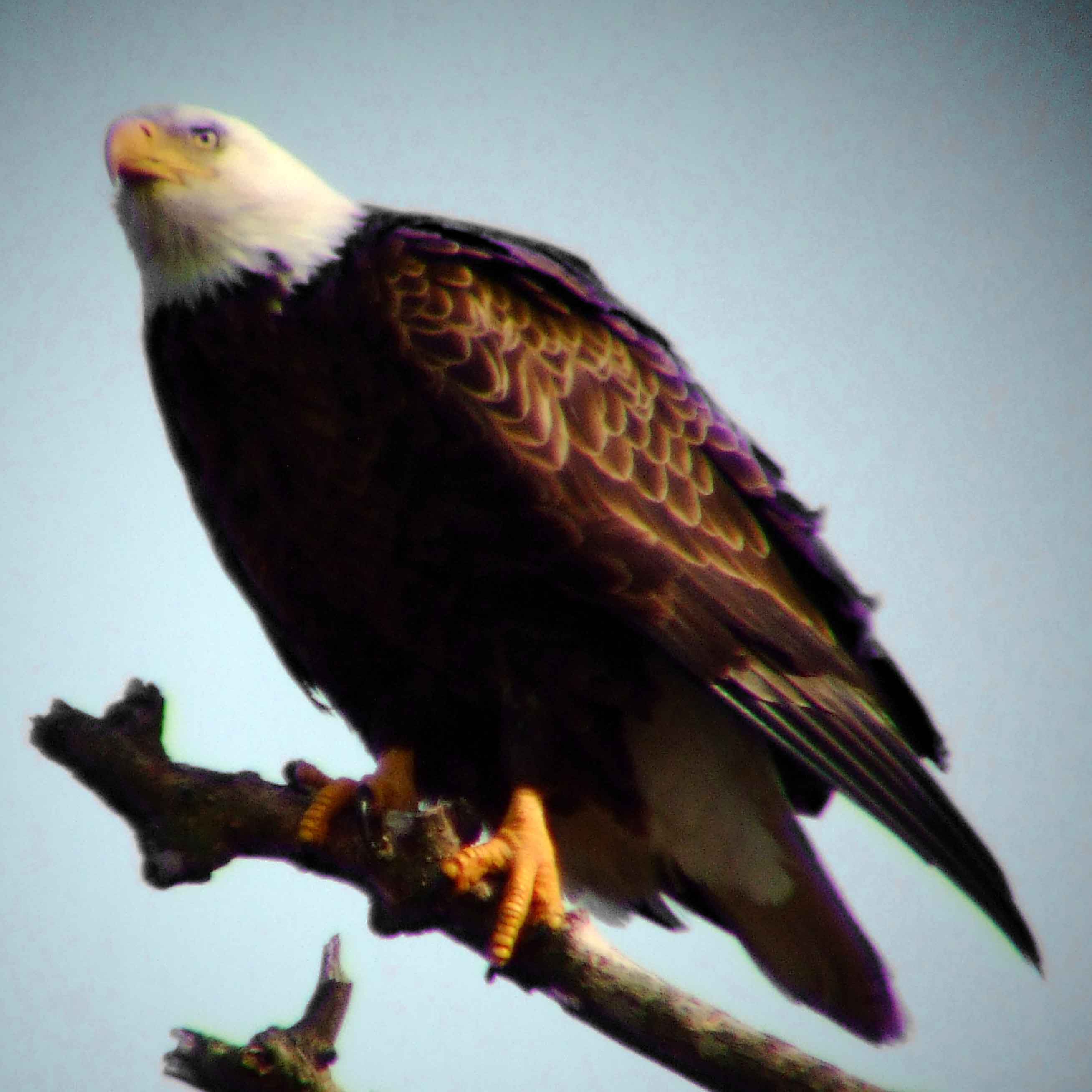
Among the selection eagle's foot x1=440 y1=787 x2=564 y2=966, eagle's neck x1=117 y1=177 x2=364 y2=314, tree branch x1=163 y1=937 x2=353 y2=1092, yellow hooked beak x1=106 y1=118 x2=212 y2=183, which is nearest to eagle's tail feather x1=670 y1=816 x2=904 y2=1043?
eagle's foot x1=440 y1=787 x2=564 y2=966

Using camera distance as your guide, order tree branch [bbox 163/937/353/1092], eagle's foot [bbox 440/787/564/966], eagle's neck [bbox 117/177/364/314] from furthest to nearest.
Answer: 1. eagle's neck [bbox 117/177/364/314]
2. eagle's foot [bbox 440/787/564/966]
3. tree branch [bbox 163/937/353/1092]

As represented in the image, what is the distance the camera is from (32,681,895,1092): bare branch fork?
257cm

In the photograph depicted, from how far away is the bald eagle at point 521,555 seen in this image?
2.78 m

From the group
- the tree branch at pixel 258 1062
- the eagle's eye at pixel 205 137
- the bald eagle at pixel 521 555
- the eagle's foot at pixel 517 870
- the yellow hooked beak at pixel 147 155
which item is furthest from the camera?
the eagle's eye at pixel 205 137

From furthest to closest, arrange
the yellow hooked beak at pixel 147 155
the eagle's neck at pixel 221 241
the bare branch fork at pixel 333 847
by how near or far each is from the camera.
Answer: the yellow hooked beak at pixel 147 155 < the eagle's neck at pixel 221 241 < the bare branch fork at pixel 333 847

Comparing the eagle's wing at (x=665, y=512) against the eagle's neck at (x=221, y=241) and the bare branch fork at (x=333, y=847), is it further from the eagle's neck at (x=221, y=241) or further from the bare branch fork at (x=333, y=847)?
the bare branch fork at (x=333, y=847)

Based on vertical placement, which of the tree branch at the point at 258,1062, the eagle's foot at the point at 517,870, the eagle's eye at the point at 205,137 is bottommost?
the tree branch at the point at 258,1062

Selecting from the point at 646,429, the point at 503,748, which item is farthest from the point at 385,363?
the point at 503,748

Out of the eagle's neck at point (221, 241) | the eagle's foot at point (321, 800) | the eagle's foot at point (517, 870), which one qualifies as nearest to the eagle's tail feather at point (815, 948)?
the eagle's foot at point (517, 870)

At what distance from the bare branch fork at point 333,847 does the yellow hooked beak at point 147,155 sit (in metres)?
1.24

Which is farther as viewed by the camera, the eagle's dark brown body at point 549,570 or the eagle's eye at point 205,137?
the eagle's eye at point 205,137

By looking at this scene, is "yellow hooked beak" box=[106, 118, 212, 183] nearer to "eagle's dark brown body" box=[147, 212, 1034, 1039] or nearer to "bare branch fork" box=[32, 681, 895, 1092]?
"eagle's dark brown body" box=[147, 212, 1034, 1039]

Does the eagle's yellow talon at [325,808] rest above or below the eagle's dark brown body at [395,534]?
below

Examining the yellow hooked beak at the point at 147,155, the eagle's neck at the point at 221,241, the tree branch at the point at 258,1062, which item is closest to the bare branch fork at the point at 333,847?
the tree branch at the point at 258,1062
